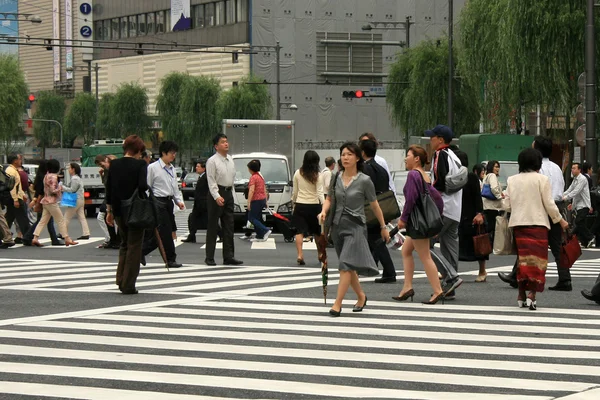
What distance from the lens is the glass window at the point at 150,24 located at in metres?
89.0

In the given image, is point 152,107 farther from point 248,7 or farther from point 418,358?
point 418,358

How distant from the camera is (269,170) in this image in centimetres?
3041

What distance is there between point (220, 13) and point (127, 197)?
6923 centimetres

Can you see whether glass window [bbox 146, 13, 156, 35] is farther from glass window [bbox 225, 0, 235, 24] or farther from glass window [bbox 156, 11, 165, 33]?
glass window [bbox 225, 0, 235, 24]

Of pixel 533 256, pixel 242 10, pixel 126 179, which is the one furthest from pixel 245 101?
pixel 533 256

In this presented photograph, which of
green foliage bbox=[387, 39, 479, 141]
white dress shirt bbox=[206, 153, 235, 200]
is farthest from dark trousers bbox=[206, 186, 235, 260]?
green foliage bbox=[387, 39, 479, 141]

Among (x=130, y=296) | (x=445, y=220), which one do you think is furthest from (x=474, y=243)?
(x=130, y=296)

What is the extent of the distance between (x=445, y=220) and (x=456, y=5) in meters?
70.9

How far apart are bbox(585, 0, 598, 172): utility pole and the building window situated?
54652 mm

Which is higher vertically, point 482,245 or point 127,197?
point 127,197

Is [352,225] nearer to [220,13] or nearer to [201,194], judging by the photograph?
[201,194]

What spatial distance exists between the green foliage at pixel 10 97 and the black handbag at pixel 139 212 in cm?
6568

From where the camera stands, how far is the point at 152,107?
292 ft

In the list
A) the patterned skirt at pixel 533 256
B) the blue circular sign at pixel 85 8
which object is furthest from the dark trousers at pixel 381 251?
the blue circular sign at pixel 85 8
